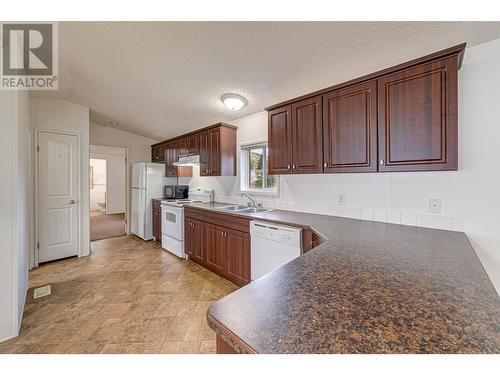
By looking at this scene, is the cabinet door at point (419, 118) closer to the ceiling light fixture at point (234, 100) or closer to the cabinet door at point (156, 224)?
the ceiling light fixture at point (234, 100)

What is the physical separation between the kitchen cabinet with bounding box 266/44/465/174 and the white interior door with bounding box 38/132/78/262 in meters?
3.52

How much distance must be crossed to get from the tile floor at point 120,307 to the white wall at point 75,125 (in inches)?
22.3

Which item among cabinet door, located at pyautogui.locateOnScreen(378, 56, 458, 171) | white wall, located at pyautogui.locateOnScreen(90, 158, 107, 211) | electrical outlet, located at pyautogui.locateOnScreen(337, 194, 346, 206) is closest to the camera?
cabinet door, located at pyautogui.locateOnScreen(378, 56, 458, 171)

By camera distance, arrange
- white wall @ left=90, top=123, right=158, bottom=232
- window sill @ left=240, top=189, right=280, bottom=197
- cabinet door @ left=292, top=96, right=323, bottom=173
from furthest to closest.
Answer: white wall @ left=90, top=123, right=158, bottom=232 → window sill @ left=240, top=189, right=280, bottom=197 → cabinet door @ left=292, top=96, right=323, bottom=173

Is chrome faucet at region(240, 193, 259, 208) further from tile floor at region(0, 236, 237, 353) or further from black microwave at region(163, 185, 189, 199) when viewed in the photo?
black microwave at region(163, 185, 189, 199)

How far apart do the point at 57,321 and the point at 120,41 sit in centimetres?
261

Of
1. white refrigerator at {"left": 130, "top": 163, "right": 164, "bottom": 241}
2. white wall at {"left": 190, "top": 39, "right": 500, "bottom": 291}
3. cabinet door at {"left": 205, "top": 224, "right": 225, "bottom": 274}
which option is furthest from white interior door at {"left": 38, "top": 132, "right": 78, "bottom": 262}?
white wall at {"left": 190, "top": 39, "right": 500, "bottom": 291}

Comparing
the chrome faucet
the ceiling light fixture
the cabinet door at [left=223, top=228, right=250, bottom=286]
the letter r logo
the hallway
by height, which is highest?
the letter r logo

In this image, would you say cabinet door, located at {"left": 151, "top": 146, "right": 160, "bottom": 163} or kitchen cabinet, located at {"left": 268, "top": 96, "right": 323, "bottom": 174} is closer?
kitchen cabinet, located at {"left": 268, "top": 96, "right": 323, "bottom": 174}

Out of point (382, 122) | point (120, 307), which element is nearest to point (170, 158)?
point (120, 307)

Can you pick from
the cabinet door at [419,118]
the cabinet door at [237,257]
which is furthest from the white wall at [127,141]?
the cabinet door at [419,118]

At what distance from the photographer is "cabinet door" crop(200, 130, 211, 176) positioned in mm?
3527

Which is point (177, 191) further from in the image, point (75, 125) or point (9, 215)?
→ point (9, 215)
